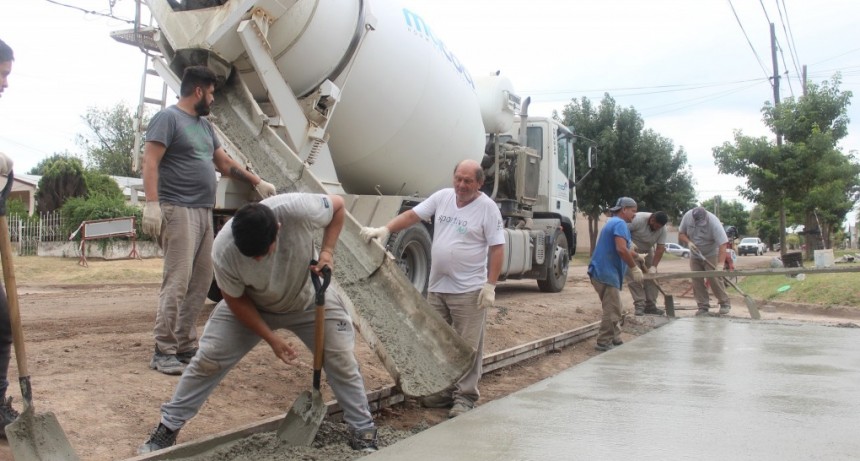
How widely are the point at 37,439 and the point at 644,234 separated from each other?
8312 millimetres

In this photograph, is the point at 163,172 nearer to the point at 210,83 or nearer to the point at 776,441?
the point at 210,83

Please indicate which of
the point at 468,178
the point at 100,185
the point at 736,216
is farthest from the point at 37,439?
the point at 736,216

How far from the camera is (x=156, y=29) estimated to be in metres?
5.64

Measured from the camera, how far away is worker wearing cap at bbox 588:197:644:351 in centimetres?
694

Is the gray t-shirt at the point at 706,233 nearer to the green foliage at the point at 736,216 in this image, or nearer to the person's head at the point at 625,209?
the person's head at the point at 625,209

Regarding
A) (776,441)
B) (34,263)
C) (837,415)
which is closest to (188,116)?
(776,441)

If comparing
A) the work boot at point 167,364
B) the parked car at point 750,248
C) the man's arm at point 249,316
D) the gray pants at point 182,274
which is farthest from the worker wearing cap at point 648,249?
the parked car at point 750,248

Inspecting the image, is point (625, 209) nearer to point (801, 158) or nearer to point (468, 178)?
point (468, 178)

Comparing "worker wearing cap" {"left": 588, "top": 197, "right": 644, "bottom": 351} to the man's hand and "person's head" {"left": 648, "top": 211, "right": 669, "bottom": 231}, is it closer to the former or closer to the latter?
"person's head" {"left": 648, "top": 211, "right": 669, "bottom": 231}

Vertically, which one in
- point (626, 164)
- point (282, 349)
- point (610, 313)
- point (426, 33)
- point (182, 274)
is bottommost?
point (610, 313)

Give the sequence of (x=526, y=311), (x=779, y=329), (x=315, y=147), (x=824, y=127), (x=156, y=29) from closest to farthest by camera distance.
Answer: (x=156, y=29) → (x=315, y=147) → (x=779, y=329) → (x=526, y=311) → (x=824, y=127)

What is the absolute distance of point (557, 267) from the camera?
512 inches

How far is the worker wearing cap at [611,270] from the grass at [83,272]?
33.6 ft

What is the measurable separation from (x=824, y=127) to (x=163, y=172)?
19576mm
